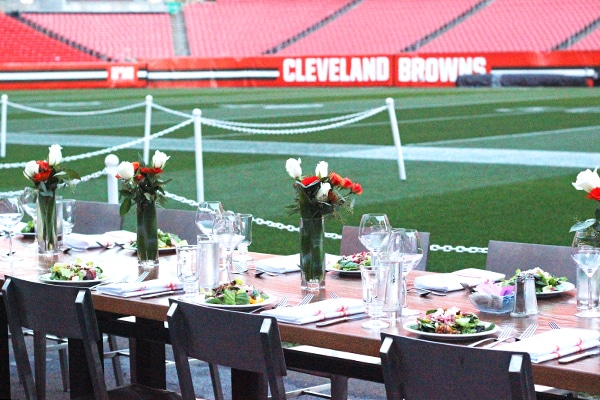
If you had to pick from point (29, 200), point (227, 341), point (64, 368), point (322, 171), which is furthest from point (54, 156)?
point (227, 341)

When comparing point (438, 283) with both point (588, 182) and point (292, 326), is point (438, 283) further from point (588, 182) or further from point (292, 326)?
point (292, 326)

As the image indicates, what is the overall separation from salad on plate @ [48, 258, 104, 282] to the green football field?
4.71 metres

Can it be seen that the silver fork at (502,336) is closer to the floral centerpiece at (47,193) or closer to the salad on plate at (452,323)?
the salad on plate at (452,323)

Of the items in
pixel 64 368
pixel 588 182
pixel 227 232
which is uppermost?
pixel 588 182

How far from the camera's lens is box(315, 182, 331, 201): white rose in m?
4.79

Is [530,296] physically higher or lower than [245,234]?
lower

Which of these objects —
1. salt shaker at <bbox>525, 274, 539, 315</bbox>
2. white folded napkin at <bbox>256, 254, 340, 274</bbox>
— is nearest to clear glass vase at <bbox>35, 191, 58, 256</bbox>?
white folded napkin at <bbox>256, 254, 340, 274</bbox>

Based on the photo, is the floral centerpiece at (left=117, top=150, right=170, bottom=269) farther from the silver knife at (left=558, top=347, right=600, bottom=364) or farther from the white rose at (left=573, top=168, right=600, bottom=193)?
the silver knife at (left=558, top=347, right=600, bottom=364)

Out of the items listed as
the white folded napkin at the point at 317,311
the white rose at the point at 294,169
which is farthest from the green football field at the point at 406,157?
the white folded napkin at the point at 317,311

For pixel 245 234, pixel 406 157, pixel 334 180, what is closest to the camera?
pixel 334 180

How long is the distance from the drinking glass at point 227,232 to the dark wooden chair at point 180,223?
5.40 ft

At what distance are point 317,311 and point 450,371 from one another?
100 centimetres

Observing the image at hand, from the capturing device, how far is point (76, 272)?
5.15 meters

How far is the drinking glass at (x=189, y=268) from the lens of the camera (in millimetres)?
4738
